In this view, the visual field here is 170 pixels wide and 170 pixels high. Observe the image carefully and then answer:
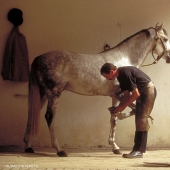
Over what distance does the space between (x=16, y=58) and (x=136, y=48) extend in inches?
73.5

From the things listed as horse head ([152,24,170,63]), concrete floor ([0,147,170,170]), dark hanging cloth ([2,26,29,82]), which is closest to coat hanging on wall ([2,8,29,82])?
dark hanging cloth ([2,26,29,82])

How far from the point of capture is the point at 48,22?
604cm

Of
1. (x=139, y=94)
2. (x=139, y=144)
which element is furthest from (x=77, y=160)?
(x=139, y=94)

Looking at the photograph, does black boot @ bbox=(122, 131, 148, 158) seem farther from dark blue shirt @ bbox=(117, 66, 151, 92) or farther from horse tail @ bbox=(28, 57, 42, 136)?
horse tail @ bbox=(28, 57, 42, 136)

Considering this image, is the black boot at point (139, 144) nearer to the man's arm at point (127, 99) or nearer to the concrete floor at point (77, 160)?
the concrete floor at point (77, 160)

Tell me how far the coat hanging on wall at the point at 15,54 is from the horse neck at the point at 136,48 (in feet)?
4.92

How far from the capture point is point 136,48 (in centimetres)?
540

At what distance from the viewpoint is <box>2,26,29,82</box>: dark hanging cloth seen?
5.79 meters

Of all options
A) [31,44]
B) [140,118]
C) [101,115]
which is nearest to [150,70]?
[101,115]

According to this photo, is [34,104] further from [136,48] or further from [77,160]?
[136,48]

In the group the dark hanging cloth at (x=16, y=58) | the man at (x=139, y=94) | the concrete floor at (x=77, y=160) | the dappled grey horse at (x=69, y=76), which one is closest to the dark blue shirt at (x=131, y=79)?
the man at (x=139, y=94)

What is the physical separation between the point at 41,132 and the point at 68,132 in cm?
43

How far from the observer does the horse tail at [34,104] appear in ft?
16.4

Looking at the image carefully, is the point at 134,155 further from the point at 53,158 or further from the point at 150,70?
the point at 150,70
